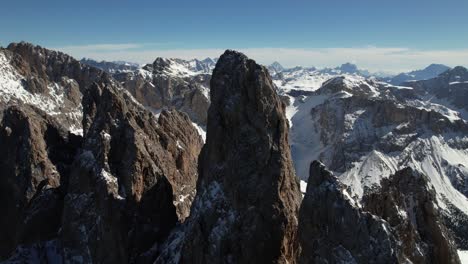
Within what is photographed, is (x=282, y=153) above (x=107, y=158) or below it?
above

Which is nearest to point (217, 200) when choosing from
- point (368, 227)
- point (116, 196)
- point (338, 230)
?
point (338, 230)

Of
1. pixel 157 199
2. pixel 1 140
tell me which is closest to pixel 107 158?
pixel 157 199

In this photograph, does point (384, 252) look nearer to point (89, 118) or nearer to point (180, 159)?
point (180, 159)

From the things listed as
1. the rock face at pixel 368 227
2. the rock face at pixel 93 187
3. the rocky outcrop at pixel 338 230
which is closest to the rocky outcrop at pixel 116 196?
the rock face at pixel 93 187

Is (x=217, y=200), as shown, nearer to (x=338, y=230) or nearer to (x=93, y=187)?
(x=338, y=230)

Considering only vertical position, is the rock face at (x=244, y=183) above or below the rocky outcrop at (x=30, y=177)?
above

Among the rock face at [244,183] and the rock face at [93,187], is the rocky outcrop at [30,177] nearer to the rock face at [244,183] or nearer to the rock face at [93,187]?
the rock face at [93,187]

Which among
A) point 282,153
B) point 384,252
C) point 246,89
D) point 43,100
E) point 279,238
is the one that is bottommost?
point 43,100
